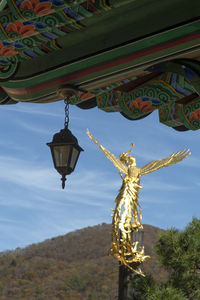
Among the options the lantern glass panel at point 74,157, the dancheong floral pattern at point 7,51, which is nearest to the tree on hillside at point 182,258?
the lantern glass panel at point 74,157

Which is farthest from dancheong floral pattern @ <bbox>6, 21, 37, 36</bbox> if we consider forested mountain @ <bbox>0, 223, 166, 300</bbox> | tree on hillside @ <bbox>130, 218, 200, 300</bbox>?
forested mountain @ <bbox>0, 223, 166, 300</bbox>

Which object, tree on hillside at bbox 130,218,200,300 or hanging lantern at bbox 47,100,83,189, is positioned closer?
hanging lantern at bbox 47,100,83,189

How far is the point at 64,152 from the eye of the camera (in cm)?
419

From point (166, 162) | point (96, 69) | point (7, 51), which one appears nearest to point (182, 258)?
point (166, 162)

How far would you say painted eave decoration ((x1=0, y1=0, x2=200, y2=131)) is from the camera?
3189 mm

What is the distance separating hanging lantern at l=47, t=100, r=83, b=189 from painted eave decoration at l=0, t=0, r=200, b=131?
0.33 m

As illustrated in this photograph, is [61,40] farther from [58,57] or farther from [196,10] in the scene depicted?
[196,10]

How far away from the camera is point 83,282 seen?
59.2m

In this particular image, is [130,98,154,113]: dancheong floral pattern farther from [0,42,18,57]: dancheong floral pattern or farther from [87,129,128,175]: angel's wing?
[87,129,128,175]: angel's wing

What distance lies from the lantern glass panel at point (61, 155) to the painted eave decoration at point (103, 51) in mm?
395

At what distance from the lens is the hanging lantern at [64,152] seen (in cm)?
417

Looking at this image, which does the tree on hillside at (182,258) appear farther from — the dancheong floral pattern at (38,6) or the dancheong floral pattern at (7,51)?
the dancheong floral pattern at (38,6)

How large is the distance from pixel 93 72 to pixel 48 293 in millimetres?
57455

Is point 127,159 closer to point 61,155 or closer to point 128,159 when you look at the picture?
point 128,159
